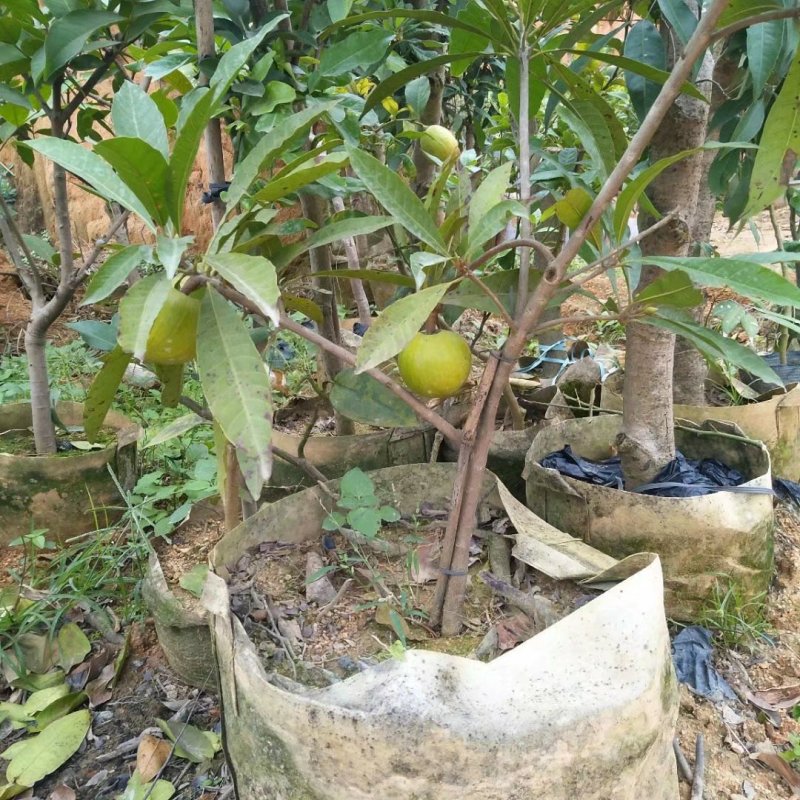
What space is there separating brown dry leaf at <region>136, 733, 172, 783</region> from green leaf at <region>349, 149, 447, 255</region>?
93 centimetres

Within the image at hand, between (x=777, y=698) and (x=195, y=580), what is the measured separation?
106cm

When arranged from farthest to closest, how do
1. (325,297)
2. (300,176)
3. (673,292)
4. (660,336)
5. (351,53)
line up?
(325,297) < (660,336) < (351,53) < (673,292) < (300,176)

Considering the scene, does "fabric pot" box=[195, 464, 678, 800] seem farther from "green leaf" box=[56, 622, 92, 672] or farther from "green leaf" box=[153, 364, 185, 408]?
"green leaf" box=[56, 622, 92, 672]

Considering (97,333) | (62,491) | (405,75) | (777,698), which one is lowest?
(777,698)

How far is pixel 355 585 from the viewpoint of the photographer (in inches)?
44.6

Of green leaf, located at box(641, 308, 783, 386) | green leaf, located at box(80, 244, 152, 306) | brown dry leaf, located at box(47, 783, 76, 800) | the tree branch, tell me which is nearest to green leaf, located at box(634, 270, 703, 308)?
green leaf, located at box(641, 308, 783, 386)

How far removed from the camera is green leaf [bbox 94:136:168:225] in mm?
666

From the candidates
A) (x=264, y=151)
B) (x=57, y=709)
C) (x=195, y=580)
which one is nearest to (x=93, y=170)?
(x=264, y=151)

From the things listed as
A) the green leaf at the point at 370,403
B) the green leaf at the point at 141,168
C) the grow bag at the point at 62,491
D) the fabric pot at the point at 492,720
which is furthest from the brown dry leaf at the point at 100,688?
the green leaf at the point at 141,168

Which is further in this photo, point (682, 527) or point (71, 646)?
point (71, 646)

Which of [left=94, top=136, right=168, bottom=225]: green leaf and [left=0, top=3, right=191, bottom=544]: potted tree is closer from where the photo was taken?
[left=94, top=136, right=168, bottom=225]: green leaf

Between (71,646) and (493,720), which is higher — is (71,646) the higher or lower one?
the lower one

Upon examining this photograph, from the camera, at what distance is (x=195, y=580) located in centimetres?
126

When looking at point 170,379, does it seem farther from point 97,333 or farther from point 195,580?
point 195,580
